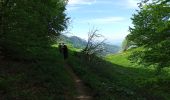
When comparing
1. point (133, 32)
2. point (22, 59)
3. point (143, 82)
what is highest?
point (133, 32)

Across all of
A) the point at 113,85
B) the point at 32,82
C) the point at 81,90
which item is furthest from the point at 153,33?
the point at 32,82

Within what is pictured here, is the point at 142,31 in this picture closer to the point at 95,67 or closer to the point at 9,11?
the point at 95,67

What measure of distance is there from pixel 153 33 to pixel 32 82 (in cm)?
1216

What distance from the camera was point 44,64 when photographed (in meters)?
24.2

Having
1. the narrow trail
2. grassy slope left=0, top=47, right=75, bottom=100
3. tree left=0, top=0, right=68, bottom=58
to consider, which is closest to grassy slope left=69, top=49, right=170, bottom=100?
the narrow trail

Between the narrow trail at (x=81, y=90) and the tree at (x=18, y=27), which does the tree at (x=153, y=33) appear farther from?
the tree at (x=18, y=27)

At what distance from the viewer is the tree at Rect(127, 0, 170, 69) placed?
91.7ft

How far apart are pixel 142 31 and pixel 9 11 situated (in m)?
11.2

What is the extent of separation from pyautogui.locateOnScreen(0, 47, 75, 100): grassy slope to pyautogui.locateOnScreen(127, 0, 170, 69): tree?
8269 millimetres

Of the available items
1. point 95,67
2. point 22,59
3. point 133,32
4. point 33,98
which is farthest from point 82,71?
point 33,98

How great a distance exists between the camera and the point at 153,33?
28.8m

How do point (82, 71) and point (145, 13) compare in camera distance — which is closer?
point (82, 71)

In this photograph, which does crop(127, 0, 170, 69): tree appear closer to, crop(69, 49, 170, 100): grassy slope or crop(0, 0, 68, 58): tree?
crop(69, 49, 170, 100): grassy slope

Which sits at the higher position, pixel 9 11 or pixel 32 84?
pixel 9 11
